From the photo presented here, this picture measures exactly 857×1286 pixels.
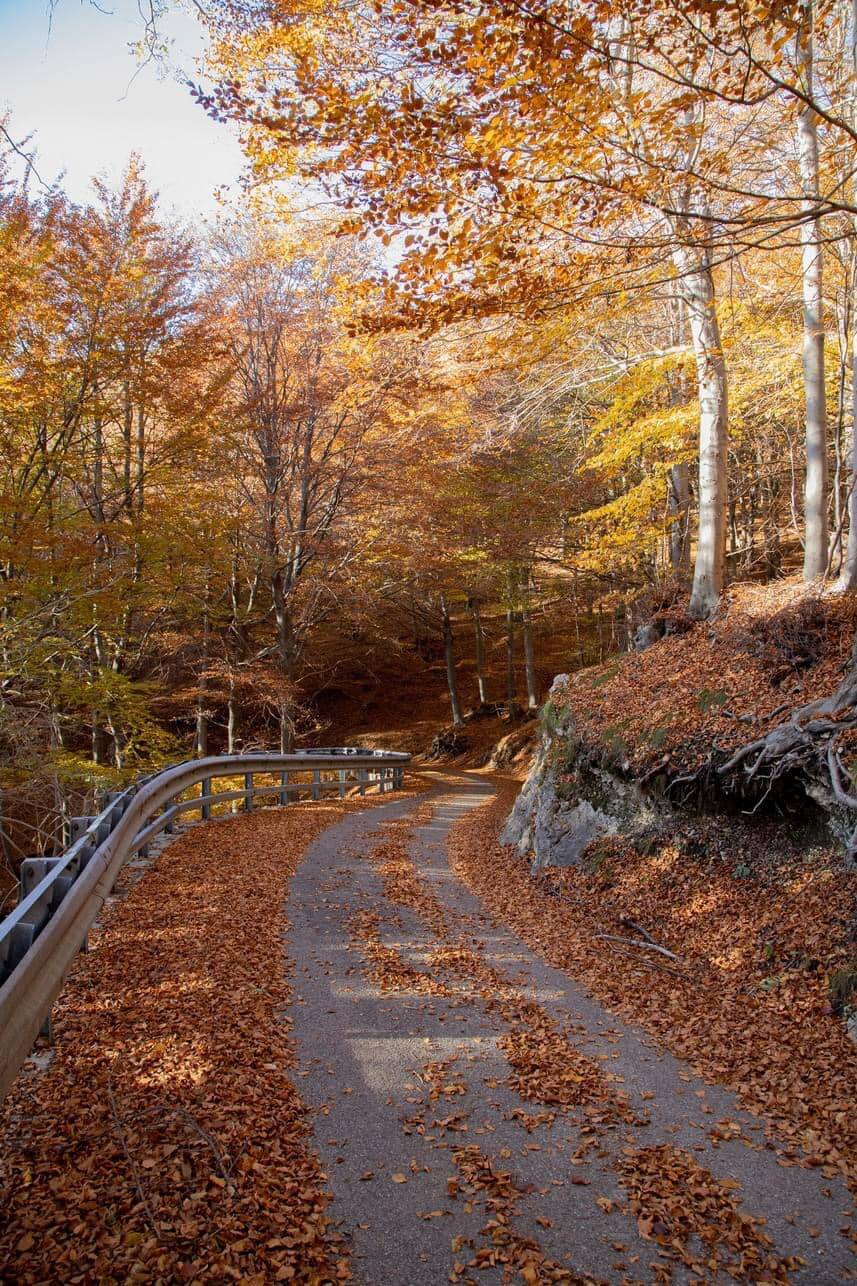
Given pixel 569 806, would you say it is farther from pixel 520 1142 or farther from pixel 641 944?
pixel 520 1142

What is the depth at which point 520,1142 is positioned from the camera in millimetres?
3631

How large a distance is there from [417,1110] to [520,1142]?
1.77 feet

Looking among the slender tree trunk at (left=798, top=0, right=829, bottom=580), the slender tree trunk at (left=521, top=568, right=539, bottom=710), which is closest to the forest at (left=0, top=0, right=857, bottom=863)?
the slender tree trunk at (left=798, top=0, right=829, bottom=580)

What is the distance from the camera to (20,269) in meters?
10.5

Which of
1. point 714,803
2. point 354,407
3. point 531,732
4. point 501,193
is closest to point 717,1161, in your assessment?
point 714,803

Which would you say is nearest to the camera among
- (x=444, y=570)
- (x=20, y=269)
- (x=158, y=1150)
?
(x=158, y=1150)

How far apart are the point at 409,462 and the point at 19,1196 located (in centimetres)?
1654

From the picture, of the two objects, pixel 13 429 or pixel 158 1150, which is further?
pixel 13 429

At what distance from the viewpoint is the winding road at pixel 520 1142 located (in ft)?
9.55

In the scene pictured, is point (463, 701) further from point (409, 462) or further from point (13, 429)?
point (13, 429)

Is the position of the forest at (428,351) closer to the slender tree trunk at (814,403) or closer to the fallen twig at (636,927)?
the slender tree trunk at (814,403)

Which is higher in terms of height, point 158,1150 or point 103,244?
point 103,244

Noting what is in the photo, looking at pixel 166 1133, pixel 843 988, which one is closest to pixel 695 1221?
pixel 166 1133

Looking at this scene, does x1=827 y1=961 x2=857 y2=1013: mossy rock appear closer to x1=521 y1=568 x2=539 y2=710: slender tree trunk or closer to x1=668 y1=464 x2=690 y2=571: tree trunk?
x1=668 y1=464 x2=690 y2=571: tree trunk
